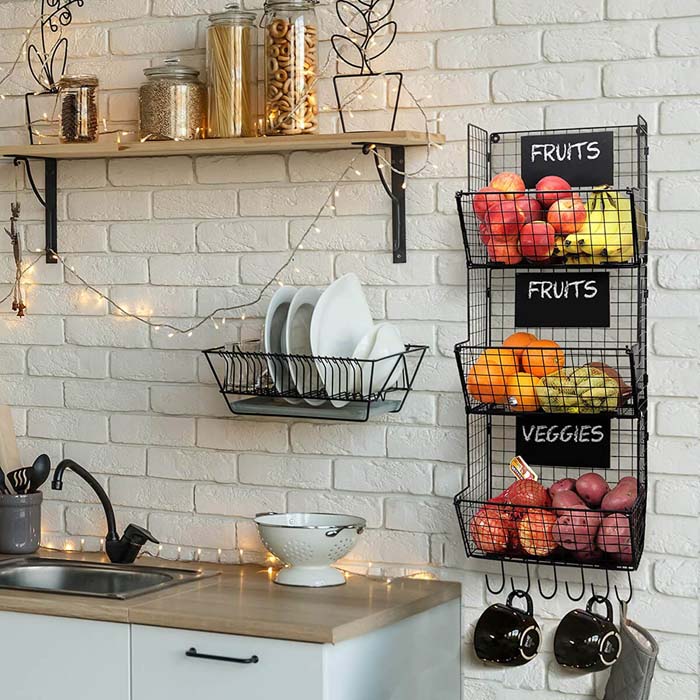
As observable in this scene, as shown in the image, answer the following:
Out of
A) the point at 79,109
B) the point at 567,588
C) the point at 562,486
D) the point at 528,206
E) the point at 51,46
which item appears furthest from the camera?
the point at 51,46

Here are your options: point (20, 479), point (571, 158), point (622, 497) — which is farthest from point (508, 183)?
point (20, 479)

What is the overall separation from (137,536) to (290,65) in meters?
1.08

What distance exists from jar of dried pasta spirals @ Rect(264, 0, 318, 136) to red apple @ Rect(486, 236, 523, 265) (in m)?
0.49

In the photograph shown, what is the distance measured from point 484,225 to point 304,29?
58 cm

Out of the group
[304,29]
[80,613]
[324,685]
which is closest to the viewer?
[324,685]

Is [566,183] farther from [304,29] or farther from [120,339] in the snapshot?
[120,339]

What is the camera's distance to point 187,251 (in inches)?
111

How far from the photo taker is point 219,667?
2229mm

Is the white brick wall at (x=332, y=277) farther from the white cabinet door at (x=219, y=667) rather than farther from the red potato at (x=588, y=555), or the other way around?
the white cabinet door at (x=219, y=667)

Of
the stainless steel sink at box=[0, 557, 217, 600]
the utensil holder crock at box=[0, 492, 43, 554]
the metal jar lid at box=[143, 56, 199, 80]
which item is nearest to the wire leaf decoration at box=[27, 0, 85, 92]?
the metal jar lid at box=[143, 56, 199, 80]

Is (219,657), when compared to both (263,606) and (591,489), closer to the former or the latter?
(263,606)

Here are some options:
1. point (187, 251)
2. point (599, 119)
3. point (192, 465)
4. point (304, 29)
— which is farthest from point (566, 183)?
point (192, 465)

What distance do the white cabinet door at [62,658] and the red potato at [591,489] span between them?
907 mm

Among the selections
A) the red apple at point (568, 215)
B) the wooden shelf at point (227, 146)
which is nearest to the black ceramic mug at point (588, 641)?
the red apple at point (568, 215)
